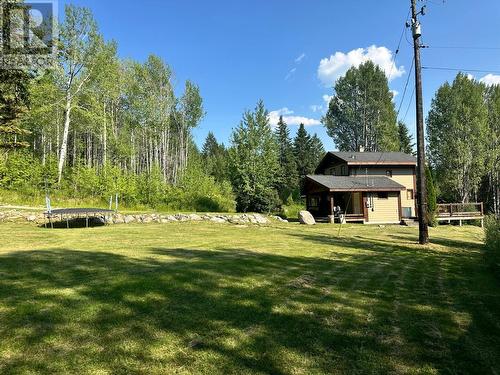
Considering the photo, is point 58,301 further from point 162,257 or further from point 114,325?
point 162,257

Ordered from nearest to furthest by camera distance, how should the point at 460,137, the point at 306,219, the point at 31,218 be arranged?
the point at 31,218, the point at 306,219, the point at 460,137

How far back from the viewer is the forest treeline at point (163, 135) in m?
27.2

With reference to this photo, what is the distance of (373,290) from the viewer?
624cm

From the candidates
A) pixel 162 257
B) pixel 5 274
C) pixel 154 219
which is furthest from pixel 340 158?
pixel 5 274

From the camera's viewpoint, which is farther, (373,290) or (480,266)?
(480,266)

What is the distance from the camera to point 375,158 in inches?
1297

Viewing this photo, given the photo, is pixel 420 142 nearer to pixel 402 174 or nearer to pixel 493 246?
pixel 493 246

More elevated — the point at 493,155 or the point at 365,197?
the point at 493,155

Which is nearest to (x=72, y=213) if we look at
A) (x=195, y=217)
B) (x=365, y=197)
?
(x=195, y=217)

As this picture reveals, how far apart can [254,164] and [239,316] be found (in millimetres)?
28610

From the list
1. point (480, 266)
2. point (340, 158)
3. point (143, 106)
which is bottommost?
point (480, 266)

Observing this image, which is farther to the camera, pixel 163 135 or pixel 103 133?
pixel 163 135

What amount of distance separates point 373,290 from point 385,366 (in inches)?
117

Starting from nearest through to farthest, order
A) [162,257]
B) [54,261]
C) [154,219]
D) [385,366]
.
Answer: [385,366] → [54,261] → [162,257] → [154,219]
